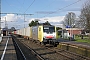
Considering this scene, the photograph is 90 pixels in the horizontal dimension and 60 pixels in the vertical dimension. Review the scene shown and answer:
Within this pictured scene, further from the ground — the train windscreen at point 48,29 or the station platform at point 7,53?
the train windscreen at point 48,29

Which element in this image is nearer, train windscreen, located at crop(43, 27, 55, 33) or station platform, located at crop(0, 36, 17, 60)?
station platform, located at crop(0, 36, 17, 60)

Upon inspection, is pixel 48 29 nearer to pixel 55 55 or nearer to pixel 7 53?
pixel 55 55

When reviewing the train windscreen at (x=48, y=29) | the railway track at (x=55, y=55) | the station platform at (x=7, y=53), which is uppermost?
the train windscreen at (x=48, y=29)

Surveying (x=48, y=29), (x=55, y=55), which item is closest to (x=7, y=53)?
(x=55, y=55)

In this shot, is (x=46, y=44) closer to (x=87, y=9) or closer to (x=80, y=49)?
(x=80, y=49)

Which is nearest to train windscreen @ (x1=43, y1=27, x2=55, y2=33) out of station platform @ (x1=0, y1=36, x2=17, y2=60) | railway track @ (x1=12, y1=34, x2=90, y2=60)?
railway track @ (x1=12, y1=34, x2=90, y2=60)

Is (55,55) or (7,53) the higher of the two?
(7,53)

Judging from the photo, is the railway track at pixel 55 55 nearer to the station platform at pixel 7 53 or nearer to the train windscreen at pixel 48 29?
the station platform at pixel 7 53

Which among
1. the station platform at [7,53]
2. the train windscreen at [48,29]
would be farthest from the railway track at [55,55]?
the train windscreen at [48,29]

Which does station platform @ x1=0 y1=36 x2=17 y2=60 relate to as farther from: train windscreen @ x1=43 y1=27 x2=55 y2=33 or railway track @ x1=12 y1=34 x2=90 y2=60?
train windscreen @ x1=43 y1=27 x2=55 y2=33

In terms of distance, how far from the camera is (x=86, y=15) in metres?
47.5

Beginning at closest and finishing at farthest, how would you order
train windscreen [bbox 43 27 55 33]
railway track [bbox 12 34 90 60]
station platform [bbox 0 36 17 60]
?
station platform [bbox 0 36 17 60], railway track [bbox 12 34 90 60], train windscreen [bbox 43 27 55 33]

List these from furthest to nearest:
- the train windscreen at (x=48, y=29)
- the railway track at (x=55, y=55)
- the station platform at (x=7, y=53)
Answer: the train windscreen at (x=48, y=29) < the railway track at (x=55, y=55) < the station platform at (x=7, y=53)

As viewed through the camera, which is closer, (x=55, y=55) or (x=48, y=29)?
(x=55, y=55)
